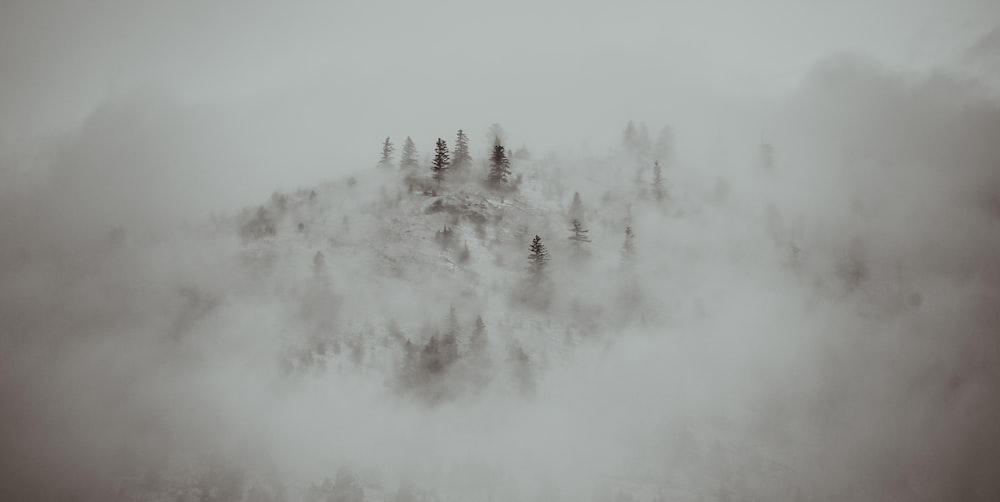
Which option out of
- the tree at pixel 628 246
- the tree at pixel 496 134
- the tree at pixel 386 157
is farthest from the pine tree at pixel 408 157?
the tree at pixel 628 246

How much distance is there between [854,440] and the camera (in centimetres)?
6931

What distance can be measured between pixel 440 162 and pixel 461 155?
8922 mm

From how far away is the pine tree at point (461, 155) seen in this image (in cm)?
10200

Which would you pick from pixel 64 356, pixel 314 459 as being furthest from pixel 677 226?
pixel 64 356

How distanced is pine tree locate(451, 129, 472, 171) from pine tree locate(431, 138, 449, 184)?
12.5 feet

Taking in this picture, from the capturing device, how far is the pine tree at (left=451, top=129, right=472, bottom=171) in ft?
335

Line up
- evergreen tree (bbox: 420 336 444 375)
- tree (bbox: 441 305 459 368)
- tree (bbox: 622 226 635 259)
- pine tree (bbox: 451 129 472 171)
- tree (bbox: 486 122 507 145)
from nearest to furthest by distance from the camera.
→ evergreen tree (bbox: 420 336 444 375) → tree (bbox: 441 305 459 368) → tree (bbox: 622 226 635 259) → pine tree (bbox: 451 129 472 171) → tree (bbox: 486 122 507 145)

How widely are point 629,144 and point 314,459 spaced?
96.7 m

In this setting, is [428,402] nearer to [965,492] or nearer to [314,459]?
[314,459]

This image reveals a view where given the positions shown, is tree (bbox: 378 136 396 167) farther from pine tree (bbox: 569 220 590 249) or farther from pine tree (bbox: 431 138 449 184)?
pine tree (bbox: 569 220 590 249)

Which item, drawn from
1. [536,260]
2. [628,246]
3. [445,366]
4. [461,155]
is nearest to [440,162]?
[461,155]

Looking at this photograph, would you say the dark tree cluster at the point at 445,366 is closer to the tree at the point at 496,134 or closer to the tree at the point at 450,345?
the tree at the point at 450,345

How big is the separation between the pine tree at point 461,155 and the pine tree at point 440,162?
12.5 ft

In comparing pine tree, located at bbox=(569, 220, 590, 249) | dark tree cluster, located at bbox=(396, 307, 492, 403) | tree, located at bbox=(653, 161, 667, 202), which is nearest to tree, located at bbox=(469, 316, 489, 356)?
dark tree cluster, located at bbox=(396, 307, 492, 403)
